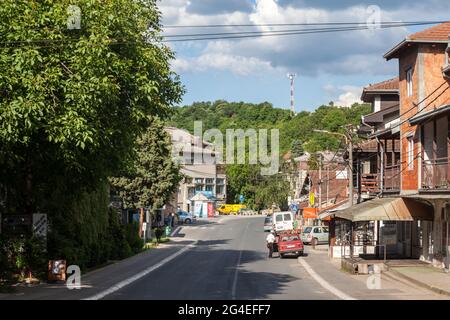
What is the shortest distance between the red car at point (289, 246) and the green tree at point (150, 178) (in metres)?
20.0

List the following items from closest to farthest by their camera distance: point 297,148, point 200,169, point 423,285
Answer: point 423,285, point 297,148, point 200,169

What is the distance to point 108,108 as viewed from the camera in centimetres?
2059

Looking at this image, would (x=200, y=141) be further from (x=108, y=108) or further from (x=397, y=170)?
(x=108, y=108)

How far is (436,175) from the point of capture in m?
28.4

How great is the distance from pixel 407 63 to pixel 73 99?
21.9 metres

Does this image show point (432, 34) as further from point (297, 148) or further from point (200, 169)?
point (200, 169)

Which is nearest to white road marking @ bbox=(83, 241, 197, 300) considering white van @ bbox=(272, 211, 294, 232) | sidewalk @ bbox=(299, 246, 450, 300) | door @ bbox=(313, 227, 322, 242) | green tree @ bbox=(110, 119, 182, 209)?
sidewalk @ bbox=(299, 246, 450, 300)

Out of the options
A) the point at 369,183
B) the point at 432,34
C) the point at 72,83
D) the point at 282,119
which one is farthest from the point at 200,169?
the point at 72,83

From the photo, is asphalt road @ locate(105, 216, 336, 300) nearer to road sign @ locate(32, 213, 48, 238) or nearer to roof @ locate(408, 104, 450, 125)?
road sign @ locate(32, 213, 48, 238)

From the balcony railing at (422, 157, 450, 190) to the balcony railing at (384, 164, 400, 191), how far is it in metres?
5.07

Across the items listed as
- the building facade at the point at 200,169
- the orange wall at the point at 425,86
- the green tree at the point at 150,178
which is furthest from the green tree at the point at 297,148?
the orange wall at the point at 425,86

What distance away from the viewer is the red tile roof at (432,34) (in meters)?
33.1

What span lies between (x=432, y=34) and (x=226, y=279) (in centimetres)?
1622

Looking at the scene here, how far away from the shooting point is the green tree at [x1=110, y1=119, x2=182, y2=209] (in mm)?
61469
